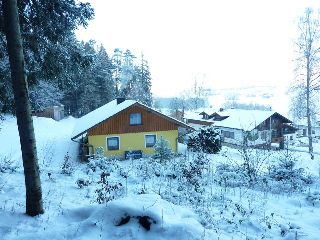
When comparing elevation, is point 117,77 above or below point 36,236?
above

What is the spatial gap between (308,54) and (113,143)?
17620 mm

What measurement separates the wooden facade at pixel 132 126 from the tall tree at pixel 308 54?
37.5 ft

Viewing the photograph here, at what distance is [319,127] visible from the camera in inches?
1905

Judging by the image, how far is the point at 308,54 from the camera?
1670cm

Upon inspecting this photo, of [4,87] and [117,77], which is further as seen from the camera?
[117,77]

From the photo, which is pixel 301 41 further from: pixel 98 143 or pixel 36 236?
pixel 36 236

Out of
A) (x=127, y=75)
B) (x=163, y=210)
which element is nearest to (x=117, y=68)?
(x=127, y=75)

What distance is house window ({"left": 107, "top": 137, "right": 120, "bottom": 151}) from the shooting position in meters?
17.4

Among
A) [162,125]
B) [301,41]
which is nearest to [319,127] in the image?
[301,41]

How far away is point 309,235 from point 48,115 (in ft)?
131

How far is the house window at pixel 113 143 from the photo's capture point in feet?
57.0

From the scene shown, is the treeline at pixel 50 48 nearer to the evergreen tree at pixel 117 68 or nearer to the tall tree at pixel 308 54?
the tall tree at pixel 308 54

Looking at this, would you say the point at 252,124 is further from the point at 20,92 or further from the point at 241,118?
the point at 20,92

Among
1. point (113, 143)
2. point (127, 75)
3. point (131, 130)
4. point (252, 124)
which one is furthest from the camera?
point (127, 75)
